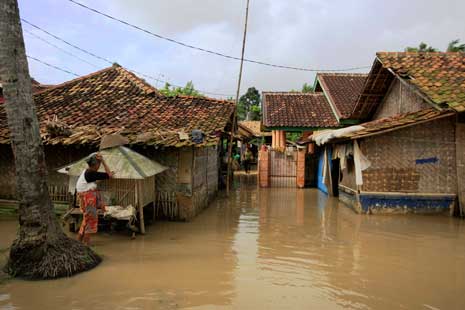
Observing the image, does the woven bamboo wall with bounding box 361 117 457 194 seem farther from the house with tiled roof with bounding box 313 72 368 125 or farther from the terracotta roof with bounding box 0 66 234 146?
the house with tiled roof with bounding box 313 72 368 125

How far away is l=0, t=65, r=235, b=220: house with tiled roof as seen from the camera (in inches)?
356

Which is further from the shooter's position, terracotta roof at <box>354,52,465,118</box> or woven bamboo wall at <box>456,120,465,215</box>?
woven bamboo wall at <box>456,120,465,215</box>

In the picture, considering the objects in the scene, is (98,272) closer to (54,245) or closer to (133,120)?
(54,245)

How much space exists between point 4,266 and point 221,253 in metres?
3.52

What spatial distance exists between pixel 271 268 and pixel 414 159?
6.13 meters

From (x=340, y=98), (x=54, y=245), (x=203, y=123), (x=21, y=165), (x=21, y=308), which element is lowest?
(x=21, y=308)

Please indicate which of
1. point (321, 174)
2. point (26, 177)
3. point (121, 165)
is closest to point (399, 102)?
point (321, 174)

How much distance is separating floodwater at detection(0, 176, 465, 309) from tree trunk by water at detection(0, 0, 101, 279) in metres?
0.28

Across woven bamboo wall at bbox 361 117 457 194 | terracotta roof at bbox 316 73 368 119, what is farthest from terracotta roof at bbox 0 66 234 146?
terracotta roof at bbox 316 73 368 119

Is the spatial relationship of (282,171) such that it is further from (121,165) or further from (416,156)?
(121,165)

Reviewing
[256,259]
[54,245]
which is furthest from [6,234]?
[256,259]

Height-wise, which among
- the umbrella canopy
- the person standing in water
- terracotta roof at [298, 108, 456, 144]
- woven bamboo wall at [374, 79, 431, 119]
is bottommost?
the person standing in water

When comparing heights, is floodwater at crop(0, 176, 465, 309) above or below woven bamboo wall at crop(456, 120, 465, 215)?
below

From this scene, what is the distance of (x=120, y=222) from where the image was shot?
27.0ft
